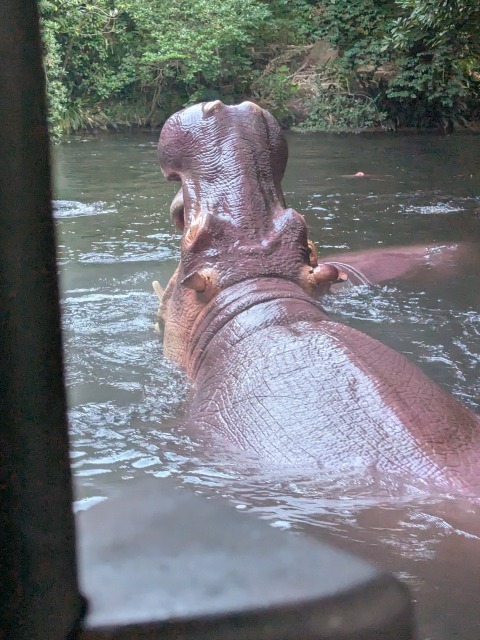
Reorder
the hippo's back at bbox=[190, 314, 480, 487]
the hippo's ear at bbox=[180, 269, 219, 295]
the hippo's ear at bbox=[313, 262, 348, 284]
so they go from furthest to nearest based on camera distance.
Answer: the hippo's ear at bbox=[313, 262, 348, 284] < the hippo's ear at bbox=[180, 269, 219, 295] < the hippo's back at bbox=[190, 314, 480, 487]

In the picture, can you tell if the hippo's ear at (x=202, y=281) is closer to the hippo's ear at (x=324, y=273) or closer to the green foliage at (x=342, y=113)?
the hippo's ear at (x=324, y=273)

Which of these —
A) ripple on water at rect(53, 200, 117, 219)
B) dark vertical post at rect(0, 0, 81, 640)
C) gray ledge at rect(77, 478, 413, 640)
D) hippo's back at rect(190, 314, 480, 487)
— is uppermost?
dark vertical post at rect(0, 0, 81, 640)

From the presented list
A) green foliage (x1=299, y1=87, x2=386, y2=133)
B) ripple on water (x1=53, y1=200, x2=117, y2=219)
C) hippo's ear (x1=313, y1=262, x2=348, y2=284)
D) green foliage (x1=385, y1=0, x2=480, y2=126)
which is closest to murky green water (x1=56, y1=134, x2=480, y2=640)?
ripple on water (x1=53, y1=200, x2=117, y2=219)

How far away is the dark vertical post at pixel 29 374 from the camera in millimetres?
873

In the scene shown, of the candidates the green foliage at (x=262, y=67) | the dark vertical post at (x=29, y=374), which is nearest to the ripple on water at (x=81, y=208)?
the dark vertical post at (x=29, y=374)

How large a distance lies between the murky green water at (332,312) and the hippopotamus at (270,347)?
123mm

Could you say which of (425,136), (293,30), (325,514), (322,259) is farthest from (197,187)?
(293,30)

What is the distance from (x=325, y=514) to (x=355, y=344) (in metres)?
0.82

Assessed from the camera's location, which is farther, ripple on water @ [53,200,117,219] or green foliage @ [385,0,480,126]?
green foliage @ [385,0,480,126]

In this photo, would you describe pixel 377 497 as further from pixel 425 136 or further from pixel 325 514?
pixel 425 136

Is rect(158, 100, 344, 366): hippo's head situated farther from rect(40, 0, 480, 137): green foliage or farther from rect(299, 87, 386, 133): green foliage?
rect(299, 87, 386, 133): green foliage

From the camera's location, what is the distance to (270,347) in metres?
3.18

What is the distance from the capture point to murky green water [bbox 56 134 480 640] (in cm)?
227

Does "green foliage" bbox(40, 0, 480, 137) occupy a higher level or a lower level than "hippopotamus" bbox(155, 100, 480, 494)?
higher
